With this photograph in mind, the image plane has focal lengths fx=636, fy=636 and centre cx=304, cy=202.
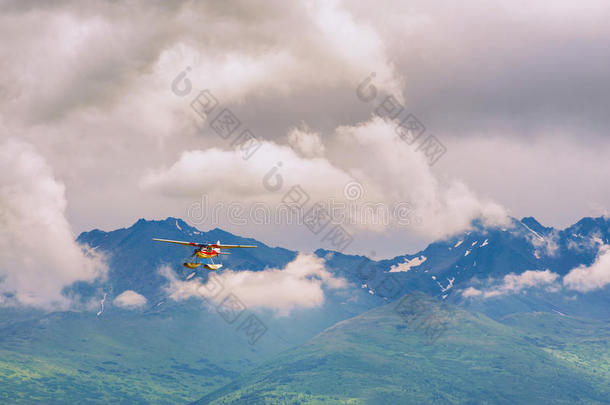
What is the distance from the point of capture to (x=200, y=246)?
154625 millimetres
